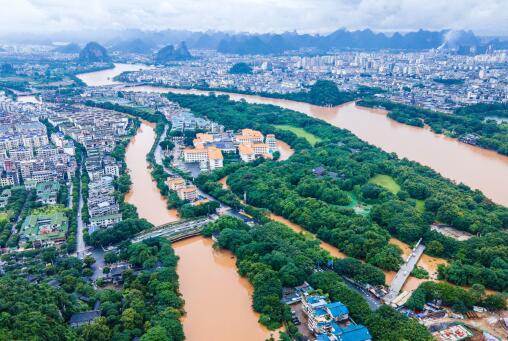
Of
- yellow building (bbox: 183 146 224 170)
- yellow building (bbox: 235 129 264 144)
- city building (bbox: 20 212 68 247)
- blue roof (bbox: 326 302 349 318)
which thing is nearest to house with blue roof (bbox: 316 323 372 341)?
blue roof (bbox: 326 302 349 318)

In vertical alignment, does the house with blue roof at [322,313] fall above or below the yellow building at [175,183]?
below

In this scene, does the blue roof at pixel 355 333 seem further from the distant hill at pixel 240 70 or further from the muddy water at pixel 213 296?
the distant hill at pixel 240 70

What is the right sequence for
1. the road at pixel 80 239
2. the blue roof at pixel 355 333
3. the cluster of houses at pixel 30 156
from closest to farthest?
the blue roof at pixel 355 333 < the road at pixel 80 239 < the cluster of houses at pixel 30 156

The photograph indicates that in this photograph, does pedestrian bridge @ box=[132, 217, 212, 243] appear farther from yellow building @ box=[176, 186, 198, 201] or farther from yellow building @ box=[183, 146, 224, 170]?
yellow building @ box=[183, 146, 224, 170]

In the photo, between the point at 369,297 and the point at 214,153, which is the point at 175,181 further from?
the point at 369,297

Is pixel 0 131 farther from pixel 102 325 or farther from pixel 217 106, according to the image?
pixel 102 325

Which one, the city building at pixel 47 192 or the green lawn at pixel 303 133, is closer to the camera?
the city building at pixel 47 192

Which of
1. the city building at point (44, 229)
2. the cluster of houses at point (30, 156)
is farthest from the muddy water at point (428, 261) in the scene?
the cluster of houses at point (30, 156)
